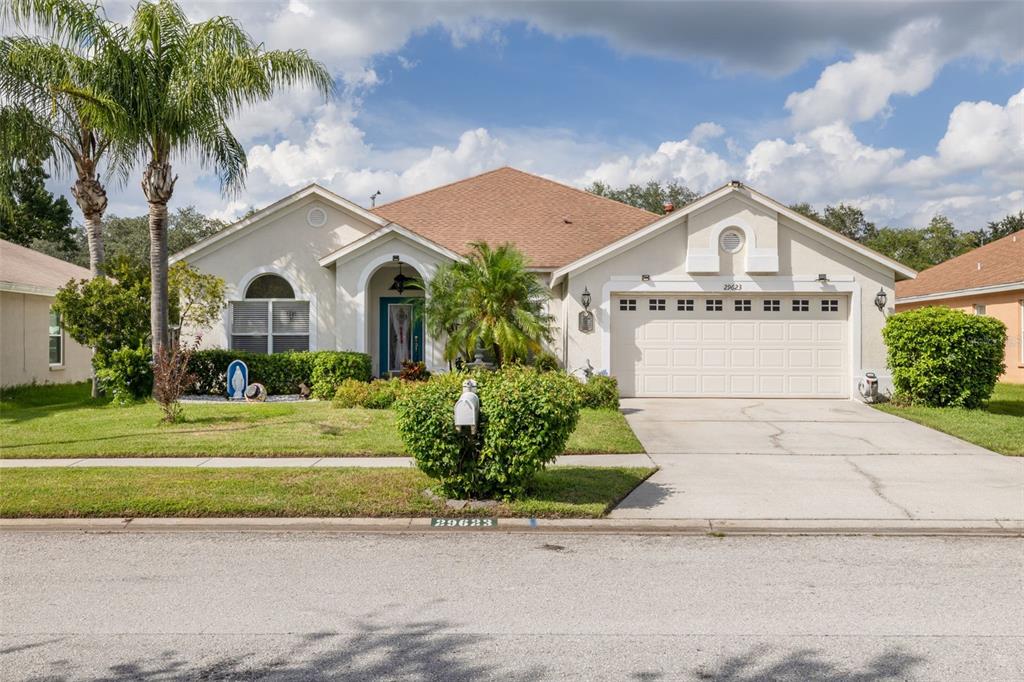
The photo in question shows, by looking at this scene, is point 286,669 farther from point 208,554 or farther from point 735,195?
point 735,195

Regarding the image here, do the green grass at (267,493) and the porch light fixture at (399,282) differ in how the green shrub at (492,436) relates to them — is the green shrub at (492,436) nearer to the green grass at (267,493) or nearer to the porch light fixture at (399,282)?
the green grass at (267,493)

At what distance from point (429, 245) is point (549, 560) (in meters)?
13.1

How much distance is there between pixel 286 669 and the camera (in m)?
4.47

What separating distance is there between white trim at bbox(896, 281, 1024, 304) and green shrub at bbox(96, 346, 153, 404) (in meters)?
21.8

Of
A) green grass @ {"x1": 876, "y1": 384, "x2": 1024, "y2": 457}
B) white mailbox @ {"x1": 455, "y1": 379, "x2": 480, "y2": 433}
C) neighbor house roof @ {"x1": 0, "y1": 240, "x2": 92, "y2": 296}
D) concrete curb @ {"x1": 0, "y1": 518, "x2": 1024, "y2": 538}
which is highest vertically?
neighbor house roof @ {"x1": 0, "y1": 240, "x2": 92, "y2": 296}

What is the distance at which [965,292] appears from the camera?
2448 cm

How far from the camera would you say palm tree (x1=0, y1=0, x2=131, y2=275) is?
601 inches

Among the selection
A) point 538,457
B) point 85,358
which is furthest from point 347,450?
point 85,358

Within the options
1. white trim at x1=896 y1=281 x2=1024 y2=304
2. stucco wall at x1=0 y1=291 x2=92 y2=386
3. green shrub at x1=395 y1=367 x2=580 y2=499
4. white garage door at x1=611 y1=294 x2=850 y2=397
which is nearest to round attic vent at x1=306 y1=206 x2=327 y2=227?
stucco wall at x1=0 y1=291 x2=92 y2=386

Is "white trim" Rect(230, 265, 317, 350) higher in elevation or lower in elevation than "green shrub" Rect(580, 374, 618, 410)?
higher

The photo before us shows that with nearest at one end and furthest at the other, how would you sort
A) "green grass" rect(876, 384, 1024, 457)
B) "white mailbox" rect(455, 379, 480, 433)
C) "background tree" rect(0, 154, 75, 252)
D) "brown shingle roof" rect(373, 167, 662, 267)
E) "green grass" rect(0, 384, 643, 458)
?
"white mailbox" rect(455, 379, 480, 433)
"green grass" rect(0, 384, 643, 458)
"green grass" rect(876, 384, 1024, 457)
"brown shingle roof" rect(373, 167, 662, 267)
"background tree" rect(0, 154, 75, 252)

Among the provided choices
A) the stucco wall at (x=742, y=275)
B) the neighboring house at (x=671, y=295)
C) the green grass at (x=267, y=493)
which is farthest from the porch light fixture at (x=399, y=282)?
the green grass at (x=267, y=493)

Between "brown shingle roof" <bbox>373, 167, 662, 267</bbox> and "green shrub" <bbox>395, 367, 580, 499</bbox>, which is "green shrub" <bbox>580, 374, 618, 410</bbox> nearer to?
"brown shingle roof" <bbox>373, 167, 662, 267</bbox>

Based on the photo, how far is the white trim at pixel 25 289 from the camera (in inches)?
734
